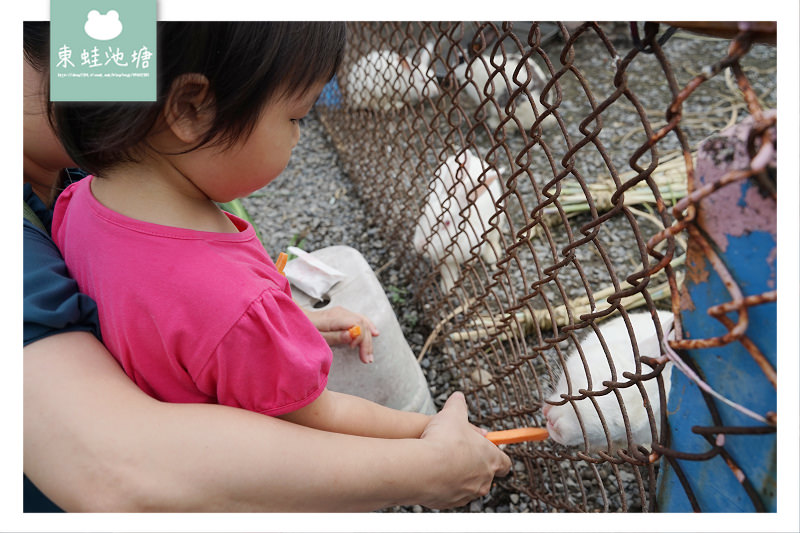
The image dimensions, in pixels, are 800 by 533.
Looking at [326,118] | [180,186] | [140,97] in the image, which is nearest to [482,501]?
[180,186]

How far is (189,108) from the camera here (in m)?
0.86

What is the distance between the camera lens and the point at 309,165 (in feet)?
12.0

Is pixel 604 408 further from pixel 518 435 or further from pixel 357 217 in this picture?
pixel 357 217

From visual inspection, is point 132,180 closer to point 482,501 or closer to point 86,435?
point 86,435

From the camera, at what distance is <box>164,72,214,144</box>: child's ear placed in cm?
82

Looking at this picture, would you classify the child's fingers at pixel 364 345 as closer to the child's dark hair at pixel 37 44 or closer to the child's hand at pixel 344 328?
the child's hand at pixel 344 328

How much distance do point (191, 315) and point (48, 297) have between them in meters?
0.23

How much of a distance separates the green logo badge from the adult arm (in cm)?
39

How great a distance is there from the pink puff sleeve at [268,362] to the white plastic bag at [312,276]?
0.85 m

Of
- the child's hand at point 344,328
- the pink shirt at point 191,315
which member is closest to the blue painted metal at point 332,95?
the child's hand at point 344,328

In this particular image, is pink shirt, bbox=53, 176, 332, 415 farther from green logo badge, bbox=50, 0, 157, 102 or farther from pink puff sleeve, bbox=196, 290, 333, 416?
green logo badge, bbox=50, 0, 157, 102

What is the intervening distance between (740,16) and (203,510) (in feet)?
3.27

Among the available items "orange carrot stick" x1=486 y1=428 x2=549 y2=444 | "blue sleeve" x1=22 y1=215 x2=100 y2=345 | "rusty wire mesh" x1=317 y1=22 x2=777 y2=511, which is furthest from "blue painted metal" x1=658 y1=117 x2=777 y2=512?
"blue sleeve" x1=22 y1=215 x2=100 y2=345

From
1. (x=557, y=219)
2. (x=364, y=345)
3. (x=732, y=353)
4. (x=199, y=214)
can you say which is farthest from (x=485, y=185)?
(x=557, y=219)
